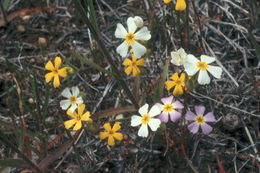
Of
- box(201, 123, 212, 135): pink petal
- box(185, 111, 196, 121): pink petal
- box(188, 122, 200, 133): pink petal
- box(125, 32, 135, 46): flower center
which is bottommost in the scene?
box(201, 123, 212, 135): pink petal

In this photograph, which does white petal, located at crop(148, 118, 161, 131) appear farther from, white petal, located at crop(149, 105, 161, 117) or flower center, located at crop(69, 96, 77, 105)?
flower center, located at crop(69, 96, 77, 105)

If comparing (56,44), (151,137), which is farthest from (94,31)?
(56,44)

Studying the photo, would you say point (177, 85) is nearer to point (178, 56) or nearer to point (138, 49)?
point (178, 56)

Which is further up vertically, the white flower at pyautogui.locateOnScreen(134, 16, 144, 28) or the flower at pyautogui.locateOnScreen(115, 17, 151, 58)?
the white flower at pyautogui.locateOnScreen(134, 16, 144, 28)

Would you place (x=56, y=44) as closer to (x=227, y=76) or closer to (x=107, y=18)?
(x=107, y=18)

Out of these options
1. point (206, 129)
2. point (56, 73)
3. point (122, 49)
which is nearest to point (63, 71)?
point (56, 73)

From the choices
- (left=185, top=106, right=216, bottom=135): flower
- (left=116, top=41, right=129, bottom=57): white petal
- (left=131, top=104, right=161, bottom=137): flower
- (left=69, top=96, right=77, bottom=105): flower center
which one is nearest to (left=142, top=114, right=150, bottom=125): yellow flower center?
(left=131, top=104, right=161, bottom=137): flower
